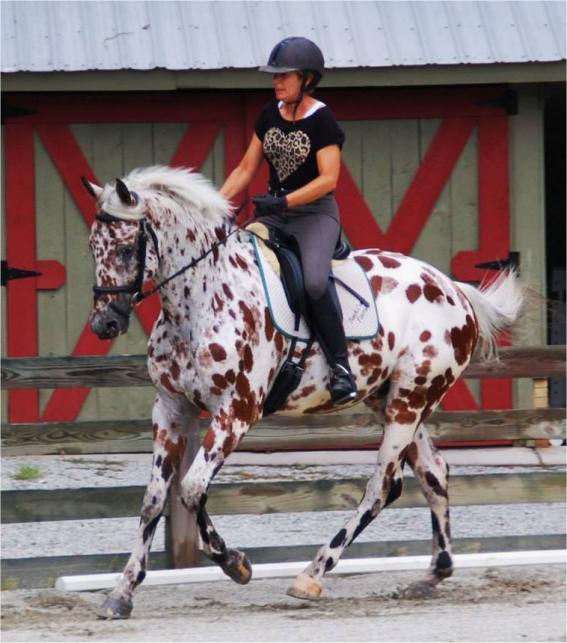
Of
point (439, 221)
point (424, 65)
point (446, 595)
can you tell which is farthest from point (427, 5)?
point (446, 595)

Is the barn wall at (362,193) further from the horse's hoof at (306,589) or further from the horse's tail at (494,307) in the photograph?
the horse's hoof at (306,589)

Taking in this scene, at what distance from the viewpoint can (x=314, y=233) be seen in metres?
7.39

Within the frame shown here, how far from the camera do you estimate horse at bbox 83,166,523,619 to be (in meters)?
6.85

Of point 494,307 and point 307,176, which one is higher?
point 307,176

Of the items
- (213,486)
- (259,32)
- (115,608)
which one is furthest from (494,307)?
(259,32)

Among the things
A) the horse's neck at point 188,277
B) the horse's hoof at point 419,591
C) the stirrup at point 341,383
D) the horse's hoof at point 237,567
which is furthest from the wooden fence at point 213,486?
the horse's neck at point 188,277

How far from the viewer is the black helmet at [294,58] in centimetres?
729

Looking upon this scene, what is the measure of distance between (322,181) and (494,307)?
1.51 metres

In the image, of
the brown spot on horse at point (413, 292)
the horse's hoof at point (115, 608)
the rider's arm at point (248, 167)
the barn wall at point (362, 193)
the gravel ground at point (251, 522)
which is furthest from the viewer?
the barn wall at point (362, 193)

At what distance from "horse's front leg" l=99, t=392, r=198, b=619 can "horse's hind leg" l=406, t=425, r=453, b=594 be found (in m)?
1.28

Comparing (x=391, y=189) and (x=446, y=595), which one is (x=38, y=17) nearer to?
(x=391, y=189)

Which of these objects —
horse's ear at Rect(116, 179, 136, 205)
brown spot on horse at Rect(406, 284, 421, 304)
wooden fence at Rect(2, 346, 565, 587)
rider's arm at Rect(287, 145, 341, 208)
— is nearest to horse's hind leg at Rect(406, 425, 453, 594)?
wooden fence at Rect(2, 346, 565, 587)

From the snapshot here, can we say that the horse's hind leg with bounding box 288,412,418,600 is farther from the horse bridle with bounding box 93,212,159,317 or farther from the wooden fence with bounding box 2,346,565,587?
the horse bridle with bounding box 93,212,159,317

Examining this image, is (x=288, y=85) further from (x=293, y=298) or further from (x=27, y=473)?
(x=27, y=473)
